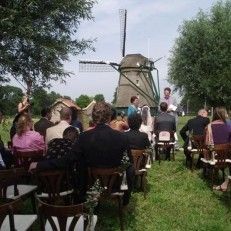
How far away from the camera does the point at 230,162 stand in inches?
343

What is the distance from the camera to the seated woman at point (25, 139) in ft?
27.8

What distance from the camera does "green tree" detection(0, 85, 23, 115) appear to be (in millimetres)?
16000

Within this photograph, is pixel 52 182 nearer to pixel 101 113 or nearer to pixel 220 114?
pixel 101 113

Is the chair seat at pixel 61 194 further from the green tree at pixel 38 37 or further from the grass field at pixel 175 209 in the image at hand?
the green tree at pixel 38 37

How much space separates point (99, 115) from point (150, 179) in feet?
16.2

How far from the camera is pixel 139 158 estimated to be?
351 inches

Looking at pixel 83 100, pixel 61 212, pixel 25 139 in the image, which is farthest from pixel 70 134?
pixel 83 100

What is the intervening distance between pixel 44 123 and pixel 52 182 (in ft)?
15.9

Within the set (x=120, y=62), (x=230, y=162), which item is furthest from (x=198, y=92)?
(x=230, y=162)

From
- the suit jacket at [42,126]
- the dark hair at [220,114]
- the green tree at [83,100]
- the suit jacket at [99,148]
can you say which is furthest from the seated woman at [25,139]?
the green tree at [83,100]

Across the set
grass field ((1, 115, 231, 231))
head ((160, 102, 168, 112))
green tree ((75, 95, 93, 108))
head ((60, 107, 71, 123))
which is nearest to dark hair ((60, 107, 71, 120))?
head ((60, 107, 71, 123))

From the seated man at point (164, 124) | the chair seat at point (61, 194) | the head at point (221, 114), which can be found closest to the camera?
the chair seat at point (61, 194)

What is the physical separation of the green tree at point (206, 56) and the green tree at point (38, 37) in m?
26.2

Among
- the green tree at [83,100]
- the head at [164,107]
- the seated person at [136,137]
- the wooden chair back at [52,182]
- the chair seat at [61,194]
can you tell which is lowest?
the chair seat at [61,194]
